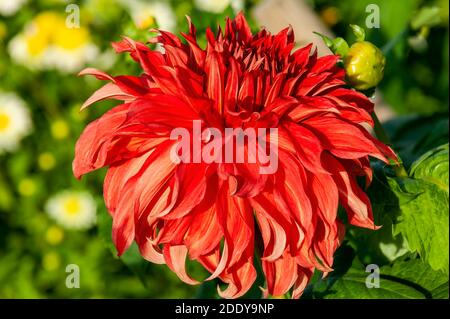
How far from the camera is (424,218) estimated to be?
0.94 metres

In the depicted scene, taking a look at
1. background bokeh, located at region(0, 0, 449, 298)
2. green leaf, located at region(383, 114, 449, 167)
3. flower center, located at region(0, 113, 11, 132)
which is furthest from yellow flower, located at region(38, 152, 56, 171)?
green leaf, located at region(383, 114, 449, 167)

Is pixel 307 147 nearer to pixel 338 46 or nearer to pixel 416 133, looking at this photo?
pixel 338 46

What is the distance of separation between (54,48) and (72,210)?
50 centimetres

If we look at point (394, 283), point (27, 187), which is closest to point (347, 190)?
point (394, 283)

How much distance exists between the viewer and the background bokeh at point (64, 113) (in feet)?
6.41

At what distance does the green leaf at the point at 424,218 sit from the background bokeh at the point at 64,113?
2.70 feet

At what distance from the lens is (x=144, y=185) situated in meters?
0.77

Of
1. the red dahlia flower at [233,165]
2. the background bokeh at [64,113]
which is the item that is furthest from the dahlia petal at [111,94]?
the background bokeh at [64,113]

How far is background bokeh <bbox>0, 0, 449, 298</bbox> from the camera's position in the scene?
1953 millimetres

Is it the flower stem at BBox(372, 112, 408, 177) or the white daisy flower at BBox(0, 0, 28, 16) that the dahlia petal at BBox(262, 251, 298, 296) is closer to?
the flower stem at BBox(372, 112, 408, 177)

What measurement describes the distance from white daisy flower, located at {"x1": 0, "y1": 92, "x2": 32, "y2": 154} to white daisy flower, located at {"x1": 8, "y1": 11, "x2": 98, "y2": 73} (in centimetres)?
13

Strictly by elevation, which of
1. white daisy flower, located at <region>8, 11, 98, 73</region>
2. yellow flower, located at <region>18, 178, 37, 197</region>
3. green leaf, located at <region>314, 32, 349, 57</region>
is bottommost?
green leaf, located at <region>314, 32, 349, 57</region>

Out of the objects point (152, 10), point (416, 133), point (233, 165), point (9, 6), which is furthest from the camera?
point (9, 6)
